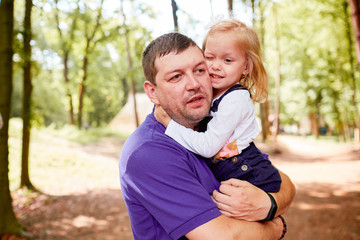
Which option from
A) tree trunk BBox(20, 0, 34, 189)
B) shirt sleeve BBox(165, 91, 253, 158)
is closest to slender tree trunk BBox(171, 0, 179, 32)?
shirt sleeve BBox(165, 91, 253, 158)

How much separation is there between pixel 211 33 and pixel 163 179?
57.1 inches

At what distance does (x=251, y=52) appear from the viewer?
236 cm

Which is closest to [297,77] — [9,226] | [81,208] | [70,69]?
[70,69]

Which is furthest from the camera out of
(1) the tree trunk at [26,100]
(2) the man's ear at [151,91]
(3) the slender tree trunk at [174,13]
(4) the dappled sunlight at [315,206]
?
(1) the tree trunk at [26,100]

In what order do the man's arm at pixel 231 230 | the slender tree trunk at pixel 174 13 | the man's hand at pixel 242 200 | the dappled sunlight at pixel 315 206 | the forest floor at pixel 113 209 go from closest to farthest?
the man's arm at pixel 231 230, the man's hand at pixel 242 200, the slender tree trunk at pixel 174 13, the forest floor at pixel 113 209, the dappled sunlight at pixel 315 206

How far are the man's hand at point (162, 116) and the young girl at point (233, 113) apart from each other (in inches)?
3.3

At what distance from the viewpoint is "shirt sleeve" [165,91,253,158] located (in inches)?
70.0

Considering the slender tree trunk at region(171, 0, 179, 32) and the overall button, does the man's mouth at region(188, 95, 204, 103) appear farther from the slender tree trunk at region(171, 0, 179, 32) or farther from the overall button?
the slender tree trunk at region(171, 0, 179, 32)

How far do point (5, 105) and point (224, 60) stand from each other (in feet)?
17.4

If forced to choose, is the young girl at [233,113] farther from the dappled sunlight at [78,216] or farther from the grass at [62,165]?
the grass at [62,165]

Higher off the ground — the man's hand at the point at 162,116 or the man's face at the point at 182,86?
the man's face at the point at 182,86

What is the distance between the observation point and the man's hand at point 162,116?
1.93 metres

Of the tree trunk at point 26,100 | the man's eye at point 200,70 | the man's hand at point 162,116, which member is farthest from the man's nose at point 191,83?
the tree trunk at point 26,100

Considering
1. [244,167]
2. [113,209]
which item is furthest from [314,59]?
[244,167]
